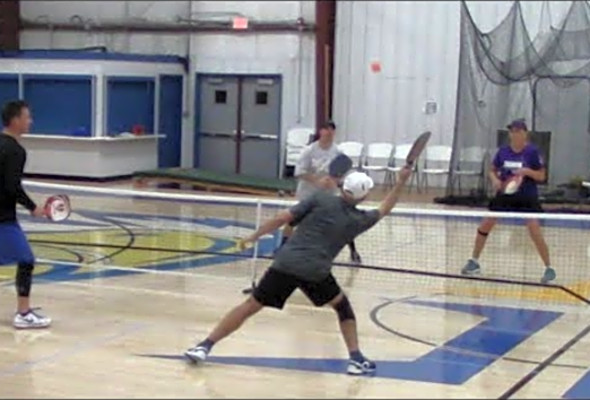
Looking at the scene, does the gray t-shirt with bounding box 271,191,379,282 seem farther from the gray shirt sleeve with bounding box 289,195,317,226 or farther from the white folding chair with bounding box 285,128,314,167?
the white folding chair with bounding box 285,128,314,167

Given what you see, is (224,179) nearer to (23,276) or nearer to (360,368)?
(23,276)

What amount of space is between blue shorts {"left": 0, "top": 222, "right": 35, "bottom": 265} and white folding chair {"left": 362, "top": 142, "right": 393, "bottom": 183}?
17.3 meters

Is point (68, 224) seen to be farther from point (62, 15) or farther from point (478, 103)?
point (62, 15)

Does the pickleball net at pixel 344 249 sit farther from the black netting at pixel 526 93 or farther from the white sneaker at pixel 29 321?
the white sneaker at pixel 29 321

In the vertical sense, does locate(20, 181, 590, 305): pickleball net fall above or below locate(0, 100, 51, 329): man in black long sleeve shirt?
below

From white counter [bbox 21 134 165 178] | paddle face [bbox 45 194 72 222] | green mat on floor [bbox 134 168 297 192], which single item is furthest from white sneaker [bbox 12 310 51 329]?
white counter [bbox 21 134 165 178]

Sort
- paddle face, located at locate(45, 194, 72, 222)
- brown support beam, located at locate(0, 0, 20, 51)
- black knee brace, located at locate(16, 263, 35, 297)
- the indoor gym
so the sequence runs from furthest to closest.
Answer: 1. brown support beam, located at locate(0, 0, 20, 51)
2. paddle face, located at locate(45, 194, 72, 222)
3. black knee brace, located at locate(16, 263, 35, 297)
4. the indoor gym

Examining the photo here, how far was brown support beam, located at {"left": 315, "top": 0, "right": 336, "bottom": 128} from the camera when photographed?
1124 inches

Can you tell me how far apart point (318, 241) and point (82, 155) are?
19.3 metres

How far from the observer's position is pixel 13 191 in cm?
1054

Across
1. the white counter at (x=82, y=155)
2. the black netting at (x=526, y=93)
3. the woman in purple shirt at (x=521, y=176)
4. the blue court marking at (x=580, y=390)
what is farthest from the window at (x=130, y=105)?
the blue court marking at (x=580, y=390)

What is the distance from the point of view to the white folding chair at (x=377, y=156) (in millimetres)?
27828

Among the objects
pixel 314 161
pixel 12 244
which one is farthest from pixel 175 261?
pixel 12 244

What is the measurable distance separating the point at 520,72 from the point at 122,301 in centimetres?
1326
